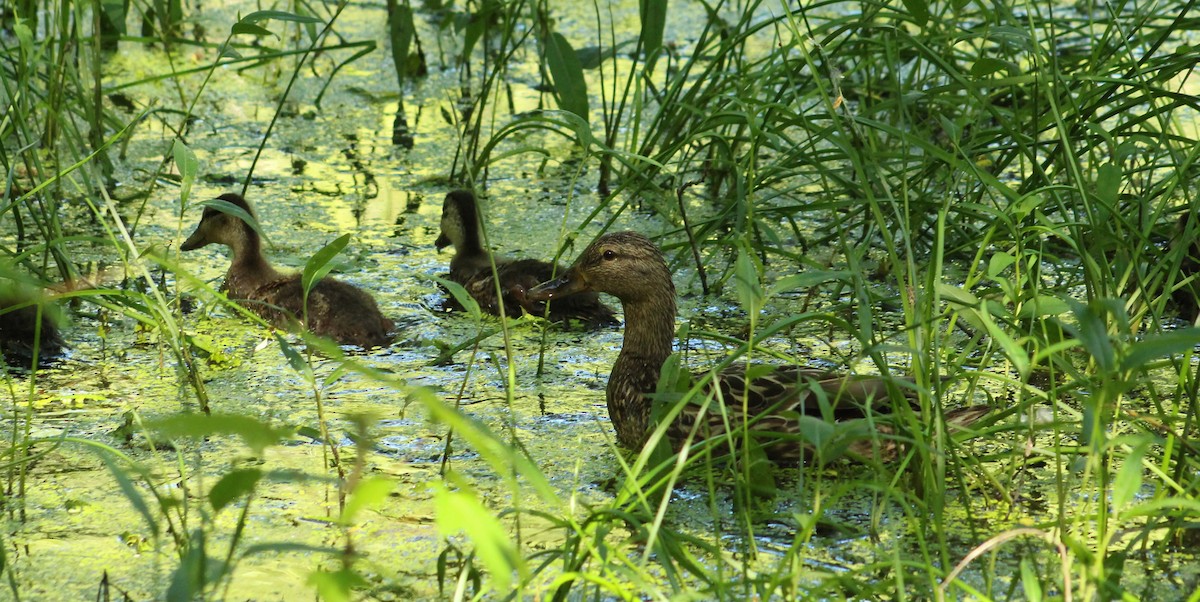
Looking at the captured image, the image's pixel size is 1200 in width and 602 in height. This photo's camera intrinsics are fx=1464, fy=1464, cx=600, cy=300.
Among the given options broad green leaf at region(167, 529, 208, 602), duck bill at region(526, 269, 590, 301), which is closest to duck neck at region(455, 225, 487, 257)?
duck bill at region(526, 269, 590, 301)

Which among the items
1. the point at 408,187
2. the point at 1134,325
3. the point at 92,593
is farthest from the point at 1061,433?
the point at 408,187

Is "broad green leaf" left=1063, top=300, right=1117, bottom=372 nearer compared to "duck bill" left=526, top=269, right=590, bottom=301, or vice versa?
"broad green leaf" left=1063, top=300, right=1117, bottom=372

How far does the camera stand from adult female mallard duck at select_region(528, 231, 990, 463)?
3.11 metres

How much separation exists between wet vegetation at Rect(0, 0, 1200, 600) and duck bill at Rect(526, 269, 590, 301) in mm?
194

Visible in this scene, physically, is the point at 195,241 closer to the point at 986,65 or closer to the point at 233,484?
the point at 986,65

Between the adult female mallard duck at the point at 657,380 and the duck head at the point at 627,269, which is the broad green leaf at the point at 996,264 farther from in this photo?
Result: the duck head at the point at 627,269

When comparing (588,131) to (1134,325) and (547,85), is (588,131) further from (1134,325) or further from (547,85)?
(547,85)

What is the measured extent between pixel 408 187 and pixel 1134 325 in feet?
9.29

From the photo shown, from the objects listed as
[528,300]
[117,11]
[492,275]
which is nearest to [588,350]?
[528,300]

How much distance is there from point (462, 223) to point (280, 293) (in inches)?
26.2

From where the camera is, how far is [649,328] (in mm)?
3650

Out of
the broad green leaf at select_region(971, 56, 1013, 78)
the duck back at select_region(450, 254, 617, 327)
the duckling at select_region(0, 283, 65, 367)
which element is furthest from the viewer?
the duck back at select_region(450, 254, 617, 327)

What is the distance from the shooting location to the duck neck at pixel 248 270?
179 inches

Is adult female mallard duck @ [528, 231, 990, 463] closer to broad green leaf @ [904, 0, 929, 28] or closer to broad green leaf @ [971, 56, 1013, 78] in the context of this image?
broad green leaf @ [971, 56, 1013, 78]
